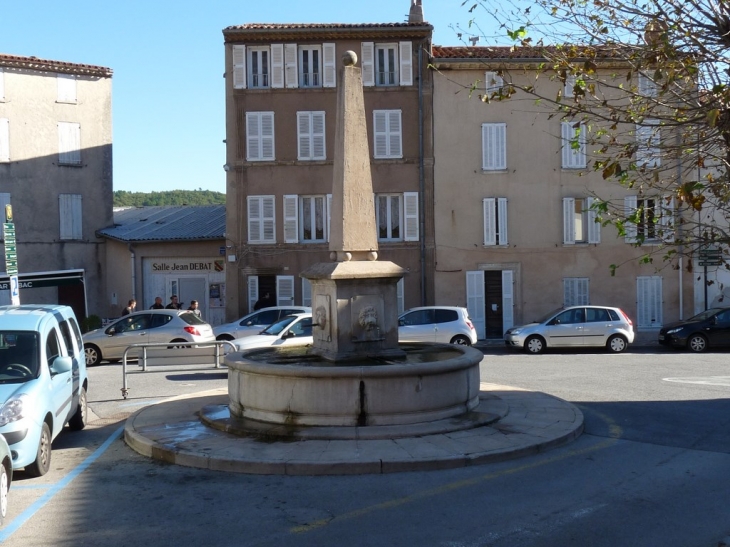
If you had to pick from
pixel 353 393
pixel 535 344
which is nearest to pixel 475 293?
pixel 535 344

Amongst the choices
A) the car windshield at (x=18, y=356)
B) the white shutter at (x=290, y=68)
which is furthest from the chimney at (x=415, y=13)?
the car windshield at (x=18, y=356)

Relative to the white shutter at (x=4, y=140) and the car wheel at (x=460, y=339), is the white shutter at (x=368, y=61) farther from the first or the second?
the white shutter at (x=4, y=140)

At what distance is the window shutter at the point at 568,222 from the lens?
2788 cm

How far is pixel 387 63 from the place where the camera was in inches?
1111

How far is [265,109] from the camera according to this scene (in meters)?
28.0

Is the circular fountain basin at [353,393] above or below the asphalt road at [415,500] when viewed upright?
above

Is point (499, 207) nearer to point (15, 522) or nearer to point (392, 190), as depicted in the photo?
point (392, 190)

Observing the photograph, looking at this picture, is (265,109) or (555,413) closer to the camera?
(555,413)

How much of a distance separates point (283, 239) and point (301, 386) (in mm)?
18680

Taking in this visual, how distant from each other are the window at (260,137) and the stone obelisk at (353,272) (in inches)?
670

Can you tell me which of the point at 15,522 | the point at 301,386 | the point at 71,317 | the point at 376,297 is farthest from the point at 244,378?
the point at 15,522

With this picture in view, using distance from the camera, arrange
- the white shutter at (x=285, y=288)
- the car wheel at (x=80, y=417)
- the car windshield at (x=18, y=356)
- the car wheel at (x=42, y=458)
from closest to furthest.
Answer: the car wheel at (x=42, y=458) < the car windshield at (x=18, y=356) < the car wheel at (x=80, y=417) < the white shutter at (x=285, y=288)

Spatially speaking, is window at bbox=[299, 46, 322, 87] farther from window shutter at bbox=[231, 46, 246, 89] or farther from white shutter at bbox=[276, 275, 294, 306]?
white shutter at bbox=[276, 275, 294, 306]

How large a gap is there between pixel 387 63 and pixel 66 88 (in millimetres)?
12243
